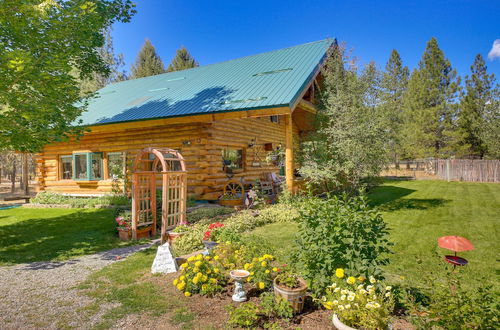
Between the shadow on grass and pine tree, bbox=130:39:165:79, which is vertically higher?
pine tree, bbox=130:39:165:79

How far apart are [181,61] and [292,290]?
150 ft

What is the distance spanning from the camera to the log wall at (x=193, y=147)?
1182 cm

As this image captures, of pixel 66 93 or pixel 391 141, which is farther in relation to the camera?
pixel 391 141

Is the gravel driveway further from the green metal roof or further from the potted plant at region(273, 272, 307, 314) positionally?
the green metal roof

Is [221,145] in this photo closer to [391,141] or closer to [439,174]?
[391,141]

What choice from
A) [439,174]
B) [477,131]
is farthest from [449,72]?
[439,174]

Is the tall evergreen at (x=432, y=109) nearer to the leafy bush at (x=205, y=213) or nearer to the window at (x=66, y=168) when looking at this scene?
the leafy bush at (x=205, y=213)

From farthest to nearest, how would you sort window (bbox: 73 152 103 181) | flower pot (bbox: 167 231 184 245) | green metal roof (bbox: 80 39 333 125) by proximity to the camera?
window (bbox: 73 152 103 181), green metal roof (bbox: 80 39 333 125), flower pot (bbox: 167 231 184 245)

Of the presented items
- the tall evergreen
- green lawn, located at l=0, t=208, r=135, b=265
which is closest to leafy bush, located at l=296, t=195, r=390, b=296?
green lawn, located at l=0, t=208, r=135, b=265

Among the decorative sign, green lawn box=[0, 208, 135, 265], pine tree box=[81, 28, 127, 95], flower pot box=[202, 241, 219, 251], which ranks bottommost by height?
green lawn box=[0, 208, 135, 265]

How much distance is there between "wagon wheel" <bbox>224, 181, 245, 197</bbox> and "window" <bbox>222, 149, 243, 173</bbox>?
0.75m

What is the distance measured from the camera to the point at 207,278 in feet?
13.5

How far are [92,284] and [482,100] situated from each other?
32.9 m

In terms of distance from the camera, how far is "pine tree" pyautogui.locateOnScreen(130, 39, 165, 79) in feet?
140
